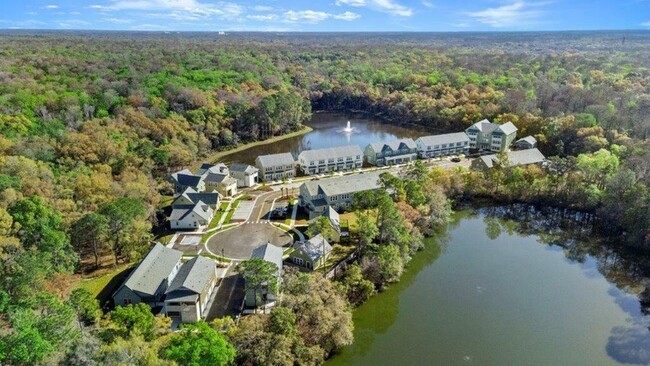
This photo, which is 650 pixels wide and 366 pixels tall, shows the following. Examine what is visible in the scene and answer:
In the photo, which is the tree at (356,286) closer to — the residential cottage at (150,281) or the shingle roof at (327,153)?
the residential cottage at (150,281)

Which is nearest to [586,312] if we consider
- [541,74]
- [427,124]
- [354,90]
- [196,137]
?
[196,137]

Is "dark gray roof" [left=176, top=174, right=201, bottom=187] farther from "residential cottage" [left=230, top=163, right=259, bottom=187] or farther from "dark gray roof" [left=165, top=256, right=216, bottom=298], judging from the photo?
"dark gray roof" [left=165, top=256, right=216, bottom=298]

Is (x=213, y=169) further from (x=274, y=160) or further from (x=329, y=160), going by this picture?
(x=329, y=160)

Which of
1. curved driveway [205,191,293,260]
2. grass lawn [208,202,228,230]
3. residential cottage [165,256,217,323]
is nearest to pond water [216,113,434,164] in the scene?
grass lawn [208,202,228,230]

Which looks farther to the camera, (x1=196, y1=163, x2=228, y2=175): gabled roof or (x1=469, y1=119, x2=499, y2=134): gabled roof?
(x1=469, y1=119, x2=499, y2=134): gabled roof

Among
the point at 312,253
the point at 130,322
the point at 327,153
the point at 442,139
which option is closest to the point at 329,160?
the point at 327,153

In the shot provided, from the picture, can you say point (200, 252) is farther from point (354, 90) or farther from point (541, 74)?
point (541, 74)

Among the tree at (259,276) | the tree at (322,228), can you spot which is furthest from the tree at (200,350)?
the tree at (322,228)
